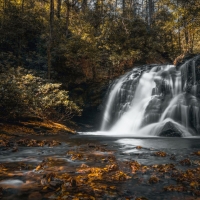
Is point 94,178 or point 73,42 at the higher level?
point 73,42

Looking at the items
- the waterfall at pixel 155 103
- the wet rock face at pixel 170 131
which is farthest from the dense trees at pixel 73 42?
the wet rock face at pixel 170 131

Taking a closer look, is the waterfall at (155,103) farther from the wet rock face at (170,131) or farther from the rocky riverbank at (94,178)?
the rocky riverbank at (94,178)

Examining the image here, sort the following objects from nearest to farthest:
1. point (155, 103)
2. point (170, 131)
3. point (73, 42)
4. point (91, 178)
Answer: point (91, 178)
point (170, 131)
point (155, 103)
point (73, 42)

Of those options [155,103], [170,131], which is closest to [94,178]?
[170,131]

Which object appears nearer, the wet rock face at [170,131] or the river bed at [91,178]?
the river bed at [91,178]

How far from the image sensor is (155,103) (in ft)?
47.0

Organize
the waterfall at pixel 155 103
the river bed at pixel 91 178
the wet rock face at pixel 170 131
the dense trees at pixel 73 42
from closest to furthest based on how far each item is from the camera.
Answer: the river bed at pixel 91 178
the wet rock face at pixel 170 131
the waterfall at pixel 155 103
the dense trees at pixel 73 42

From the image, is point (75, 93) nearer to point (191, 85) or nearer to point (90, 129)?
point (90, 129)

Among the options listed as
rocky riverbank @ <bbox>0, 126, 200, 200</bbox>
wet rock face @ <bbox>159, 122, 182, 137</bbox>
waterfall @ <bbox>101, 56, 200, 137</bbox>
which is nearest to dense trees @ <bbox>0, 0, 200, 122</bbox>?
waterfall @ <bbox>101, 56, 200, 137</bbox>

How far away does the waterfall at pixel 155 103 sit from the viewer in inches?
487

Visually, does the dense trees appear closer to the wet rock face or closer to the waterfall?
the waterfall

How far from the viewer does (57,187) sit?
3.16 meters

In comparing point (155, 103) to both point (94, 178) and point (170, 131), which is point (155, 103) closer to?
point (170, 131)

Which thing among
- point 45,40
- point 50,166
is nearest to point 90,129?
point 45,40
